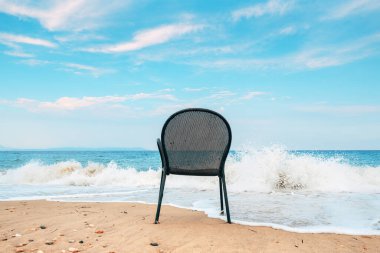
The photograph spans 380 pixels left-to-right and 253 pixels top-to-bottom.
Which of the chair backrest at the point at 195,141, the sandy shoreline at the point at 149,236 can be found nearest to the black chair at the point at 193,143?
the chair backrest at the point at 195,141

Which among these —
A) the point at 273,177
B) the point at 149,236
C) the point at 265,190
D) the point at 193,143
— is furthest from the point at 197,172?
the point at 273,177

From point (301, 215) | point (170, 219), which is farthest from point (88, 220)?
point (301, 215)

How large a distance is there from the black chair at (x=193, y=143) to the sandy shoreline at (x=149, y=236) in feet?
1.40

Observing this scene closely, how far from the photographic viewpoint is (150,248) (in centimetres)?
304

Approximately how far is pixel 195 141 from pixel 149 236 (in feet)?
3.78

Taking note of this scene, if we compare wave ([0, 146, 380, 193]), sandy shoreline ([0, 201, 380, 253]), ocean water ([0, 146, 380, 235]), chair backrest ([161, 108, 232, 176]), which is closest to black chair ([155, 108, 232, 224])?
chair backrest ([161, 108, 232, 176])

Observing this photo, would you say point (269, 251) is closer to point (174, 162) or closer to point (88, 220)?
point (174, 162)

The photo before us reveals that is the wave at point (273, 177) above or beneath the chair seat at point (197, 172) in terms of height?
beneath

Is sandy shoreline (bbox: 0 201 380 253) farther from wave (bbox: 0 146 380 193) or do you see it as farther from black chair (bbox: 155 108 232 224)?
wave (bbox: 0 146 380 193)

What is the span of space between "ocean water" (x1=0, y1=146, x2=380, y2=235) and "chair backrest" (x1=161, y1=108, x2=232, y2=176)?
98 centimetres

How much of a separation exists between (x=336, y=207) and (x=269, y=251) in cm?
315

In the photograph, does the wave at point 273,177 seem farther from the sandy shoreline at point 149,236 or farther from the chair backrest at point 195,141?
the chair backrest at point 195,141

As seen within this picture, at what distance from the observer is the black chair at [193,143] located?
12.6ft

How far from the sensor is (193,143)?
3.90 metres
